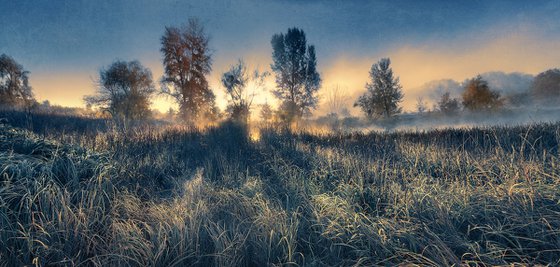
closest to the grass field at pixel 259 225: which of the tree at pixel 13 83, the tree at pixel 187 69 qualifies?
the tree at pixel 187 69


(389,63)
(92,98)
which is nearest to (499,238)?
(92,98)

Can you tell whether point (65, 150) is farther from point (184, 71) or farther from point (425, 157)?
point (184, 71)

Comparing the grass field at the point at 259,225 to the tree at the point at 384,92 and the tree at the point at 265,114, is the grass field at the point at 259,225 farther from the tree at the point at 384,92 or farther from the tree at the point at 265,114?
the tree at the point at 384,92

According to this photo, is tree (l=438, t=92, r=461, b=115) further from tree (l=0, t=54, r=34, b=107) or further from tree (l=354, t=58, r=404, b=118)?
tree (l=0, t=54, r=34, b=107)

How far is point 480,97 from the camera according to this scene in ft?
112

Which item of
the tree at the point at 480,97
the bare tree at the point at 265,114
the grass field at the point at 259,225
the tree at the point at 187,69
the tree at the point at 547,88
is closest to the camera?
the grass field at the point at 259,225

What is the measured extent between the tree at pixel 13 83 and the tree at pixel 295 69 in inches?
1062

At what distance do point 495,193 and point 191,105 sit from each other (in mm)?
24020

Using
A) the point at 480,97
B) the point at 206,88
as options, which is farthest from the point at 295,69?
the point at 480,97

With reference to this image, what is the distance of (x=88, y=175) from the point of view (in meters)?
3.60

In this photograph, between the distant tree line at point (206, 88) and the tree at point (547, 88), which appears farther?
the tree at point (547, 88)

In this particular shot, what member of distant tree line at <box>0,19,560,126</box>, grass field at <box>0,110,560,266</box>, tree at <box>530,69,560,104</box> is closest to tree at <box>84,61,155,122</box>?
distant tree line at <box>0,19,560,126</box>

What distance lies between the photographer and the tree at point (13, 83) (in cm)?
2555

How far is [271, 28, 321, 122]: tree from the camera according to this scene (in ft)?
96.6
